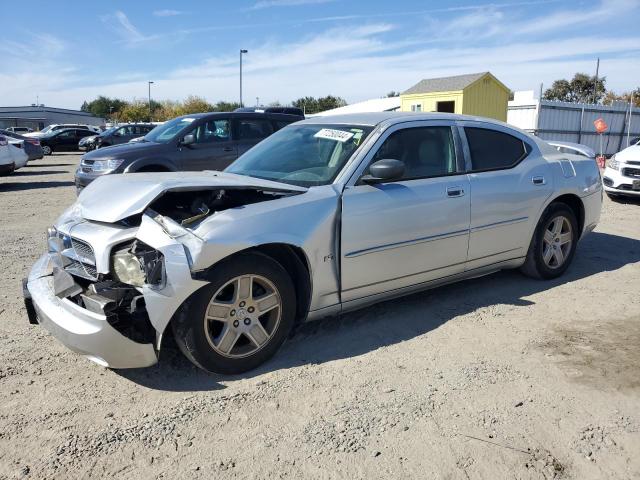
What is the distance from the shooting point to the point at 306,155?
170 inches

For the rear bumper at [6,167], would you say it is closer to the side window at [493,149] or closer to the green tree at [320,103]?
the side window at [493,149]

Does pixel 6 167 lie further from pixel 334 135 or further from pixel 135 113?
pixel 135 113

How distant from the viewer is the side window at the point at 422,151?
421 centimetres

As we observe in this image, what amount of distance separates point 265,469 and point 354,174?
214cm

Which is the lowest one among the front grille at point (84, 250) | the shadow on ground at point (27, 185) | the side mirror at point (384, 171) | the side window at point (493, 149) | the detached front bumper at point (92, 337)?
the shadow on ground at point (27, 185)

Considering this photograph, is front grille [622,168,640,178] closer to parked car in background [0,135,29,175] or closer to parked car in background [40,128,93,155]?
parked car in background [0,135,29,175]

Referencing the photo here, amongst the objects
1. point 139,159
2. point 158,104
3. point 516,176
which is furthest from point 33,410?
point 158,104

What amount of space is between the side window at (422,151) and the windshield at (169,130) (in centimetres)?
633

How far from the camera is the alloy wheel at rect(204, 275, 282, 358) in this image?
3.29 meters

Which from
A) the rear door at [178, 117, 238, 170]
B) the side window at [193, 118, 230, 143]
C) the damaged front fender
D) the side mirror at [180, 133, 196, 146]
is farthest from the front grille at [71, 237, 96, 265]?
the side window at [193, 118, 230, 143]

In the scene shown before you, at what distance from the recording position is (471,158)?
15.3 feet

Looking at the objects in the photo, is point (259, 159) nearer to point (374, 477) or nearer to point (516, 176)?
point (516, 176)

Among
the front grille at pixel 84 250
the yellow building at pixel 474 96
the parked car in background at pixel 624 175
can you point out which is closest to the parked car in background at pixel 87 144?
the yellow building at pixel 474 96

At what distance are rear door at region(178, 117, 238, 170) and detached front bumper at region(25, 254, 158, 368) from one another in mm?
6489
